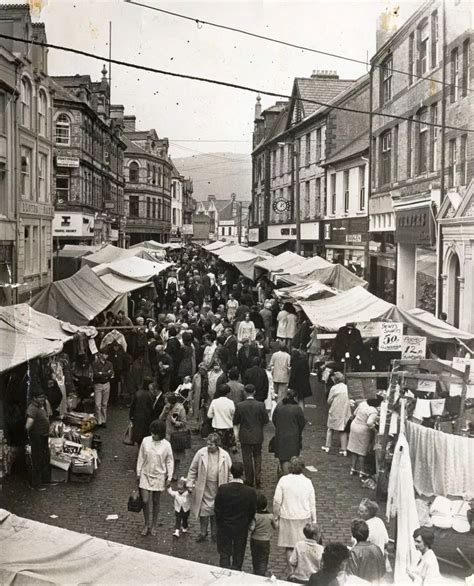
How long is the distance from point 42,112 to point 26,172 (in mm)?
2822

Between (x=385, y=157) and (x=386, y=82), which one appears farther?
(x=385, y=157)

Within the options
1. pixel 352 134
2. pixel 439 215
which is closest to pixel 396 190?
pixel 439 215

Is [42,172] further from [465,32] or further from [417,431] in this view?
[417,431]

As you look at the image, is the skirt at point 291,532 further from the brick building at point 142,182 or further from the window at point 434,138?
the brick building at point 142,182

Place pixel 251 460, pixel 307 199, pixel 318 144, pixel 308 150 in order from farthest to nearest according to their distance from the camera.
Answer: pixel 307 199 → pixel 308 150 → pixel 318 144 → pixel 251 460

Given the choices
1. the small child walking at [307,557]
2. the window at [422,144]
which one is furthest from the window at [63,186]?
the small child walking at [307,557]

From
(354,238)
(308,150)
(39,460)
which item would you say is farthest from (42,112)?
(308,150)

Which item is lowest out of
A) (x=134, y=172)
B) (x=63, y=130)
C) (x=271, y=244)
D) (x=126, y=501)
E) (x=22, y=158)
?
(x=126, y=501)

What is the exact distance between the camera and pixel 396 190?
86.6 ft

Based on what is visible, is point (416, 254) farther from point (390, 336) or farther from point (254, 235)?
point (254, 235)

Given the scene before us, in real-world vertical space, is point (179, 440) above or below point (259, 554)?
above

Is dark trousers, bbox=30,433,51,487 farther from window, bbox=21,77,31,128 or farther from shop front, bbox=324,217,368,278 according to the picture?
shop front, bbox=324,217,368,278

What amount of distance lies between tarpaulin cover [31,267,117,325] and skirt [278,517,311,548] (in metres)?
8.67

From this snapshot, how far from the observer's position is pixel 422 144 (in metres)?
23.6
